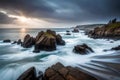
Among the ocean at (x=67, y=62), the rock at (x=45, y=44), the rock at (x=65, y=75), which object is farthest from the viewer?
the rock at (x=45, y=44)

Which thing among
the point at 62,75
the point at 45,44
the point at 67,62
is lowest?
the point at 67,62

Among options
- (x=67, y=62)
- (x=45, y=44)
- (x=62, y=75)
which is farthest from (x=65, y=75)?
(x=45, y=44)

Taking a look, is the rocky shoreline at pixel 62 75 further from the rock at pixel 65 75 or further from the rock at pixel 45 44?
the rock at pixel 45 44

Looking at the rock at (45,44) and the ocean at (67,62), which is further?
the rock at (45,44)

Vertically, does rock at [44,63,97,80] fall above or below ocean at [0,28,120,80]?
above

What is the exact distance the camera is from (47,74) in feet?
31.6

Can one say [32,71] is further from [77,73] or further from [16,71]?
[16,71]

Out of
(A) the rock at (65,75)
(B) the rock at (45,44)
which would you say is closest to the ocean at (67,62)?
(A) the rock at (65,75)

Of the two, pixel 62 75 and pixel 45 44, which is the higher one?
pixel 45 44

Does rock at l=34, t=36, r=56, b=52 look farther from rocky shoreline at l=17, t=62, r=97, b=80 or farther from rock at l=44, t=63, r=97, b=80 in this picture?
rock at l=44, t=63, r=97, b=80

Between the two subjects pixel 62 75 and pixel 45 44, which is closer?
pixel 62 75

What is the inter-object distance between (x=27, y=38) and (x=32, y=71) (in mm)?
21272

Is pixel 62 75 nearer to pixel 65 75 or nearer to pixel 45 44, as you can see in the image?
pixel 65 75

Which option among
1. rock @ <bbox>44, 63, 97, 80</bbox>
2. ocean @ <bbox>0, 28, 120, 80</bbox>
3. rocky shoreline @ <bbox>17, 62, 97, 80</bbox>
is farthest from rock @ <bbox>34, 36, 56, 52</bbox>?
rock @ <bbox>44, 63, 97, 80</bbox>
